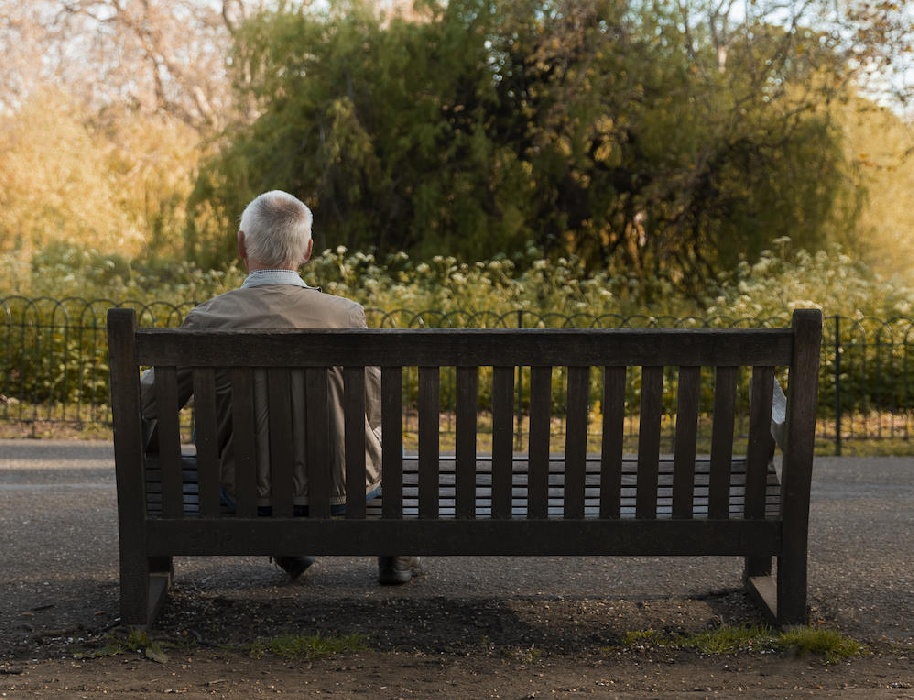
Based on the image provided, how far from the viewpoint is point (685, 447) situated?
400 centimetres

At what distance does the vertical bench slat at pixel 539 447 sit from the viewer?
391 cm

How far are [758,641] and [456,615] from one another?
42.8 inches

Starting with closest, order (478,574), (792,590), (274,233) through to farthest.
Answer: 1. (792,590)
2. (274,233)
3. (478,574)

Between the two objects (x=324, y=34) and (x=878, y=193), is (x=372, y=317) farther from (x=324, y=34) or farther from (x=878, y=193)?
(x=878, y=193)

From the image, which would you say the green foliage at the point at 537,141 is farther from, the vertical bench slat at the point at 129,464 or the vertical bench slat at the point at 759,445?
the vertical bench slat at the point at 129,464

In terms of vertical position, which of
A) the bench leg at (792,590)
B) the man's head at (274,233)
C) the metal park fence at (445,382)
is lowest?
the metal park fence at (445,382)

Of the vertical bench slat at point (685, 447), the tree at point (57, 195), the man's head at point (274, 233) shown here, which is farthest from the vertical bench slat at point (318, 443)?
the tree at point (57, 195)

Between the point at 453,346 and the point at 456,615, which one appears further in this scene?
the point at 456,615

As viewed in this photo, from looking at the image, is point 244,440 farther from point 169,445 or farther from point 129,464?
point 129,464

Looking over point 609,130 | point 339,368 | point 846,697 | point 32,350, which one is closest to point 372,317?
point 32,350

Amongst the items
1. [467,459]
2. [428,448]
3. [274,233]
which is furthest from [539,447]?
[274,233]

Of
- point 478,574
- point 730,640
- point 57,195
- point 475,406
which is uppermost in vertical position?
point 57,195

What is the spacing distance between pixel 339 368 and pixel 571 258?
42.3ft

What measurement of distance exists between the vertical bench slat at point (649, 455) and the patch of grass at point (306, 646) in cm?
106
